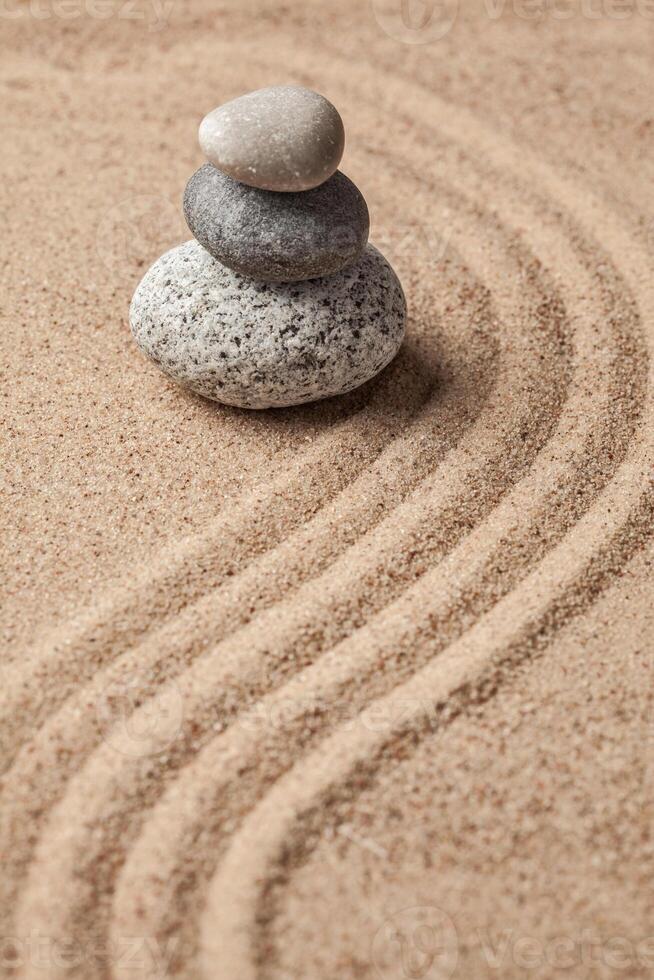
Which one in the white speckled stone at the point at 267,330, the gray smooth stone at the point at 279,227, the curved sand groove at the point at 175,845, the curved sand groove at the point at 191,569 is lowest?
the curved sand groove at the point at 175,845

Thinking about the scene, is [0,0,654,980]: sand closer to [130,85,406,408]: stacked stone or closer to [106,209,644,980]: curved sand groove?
[106,209,644,980]: curved sand groove

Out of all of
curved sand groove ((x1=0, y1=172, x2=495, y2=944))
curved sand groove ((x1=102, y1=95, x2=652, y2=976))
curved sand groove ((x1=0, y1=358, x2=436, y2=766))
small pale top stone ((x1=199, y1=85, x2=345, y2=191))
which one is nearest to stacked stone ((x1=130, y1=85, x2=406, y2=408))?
small pale top stone ((x1=199, y1=85, x2=345, y2=191))

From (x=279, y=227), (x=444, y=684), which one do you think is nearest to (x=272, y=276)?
(x=279, y=227)

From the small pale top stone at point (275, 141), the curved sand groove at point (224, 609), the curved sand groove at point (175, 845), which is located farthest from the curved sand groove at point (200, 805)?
the small pale top stone at point (275, 141)

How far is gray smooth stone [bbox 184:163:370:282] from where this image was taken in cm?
242

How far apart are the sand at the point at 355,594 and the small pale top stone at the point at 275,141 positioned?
0.67m

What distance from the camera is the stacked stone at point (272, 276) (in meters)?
2.34

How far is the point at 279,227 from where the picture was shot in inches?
95.1

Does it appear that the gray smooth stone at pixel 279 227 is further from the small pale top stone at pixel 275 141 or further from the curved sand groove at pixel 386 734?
the curved sand groove at pixel 386 734

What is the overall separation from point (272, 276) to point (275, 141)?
338mm

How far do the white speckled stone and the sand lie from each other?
16 centimetres

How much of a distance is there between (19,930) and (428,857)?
0.81 metres

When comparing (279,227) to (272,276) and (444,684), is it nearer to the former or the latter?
(272,276)

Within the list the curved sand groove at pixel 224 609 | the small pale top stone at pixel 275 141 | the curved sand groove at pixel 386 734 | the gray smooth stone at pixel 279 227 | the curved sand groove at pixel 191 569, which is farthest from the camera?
the gray smooth stone at pixel 279 227
